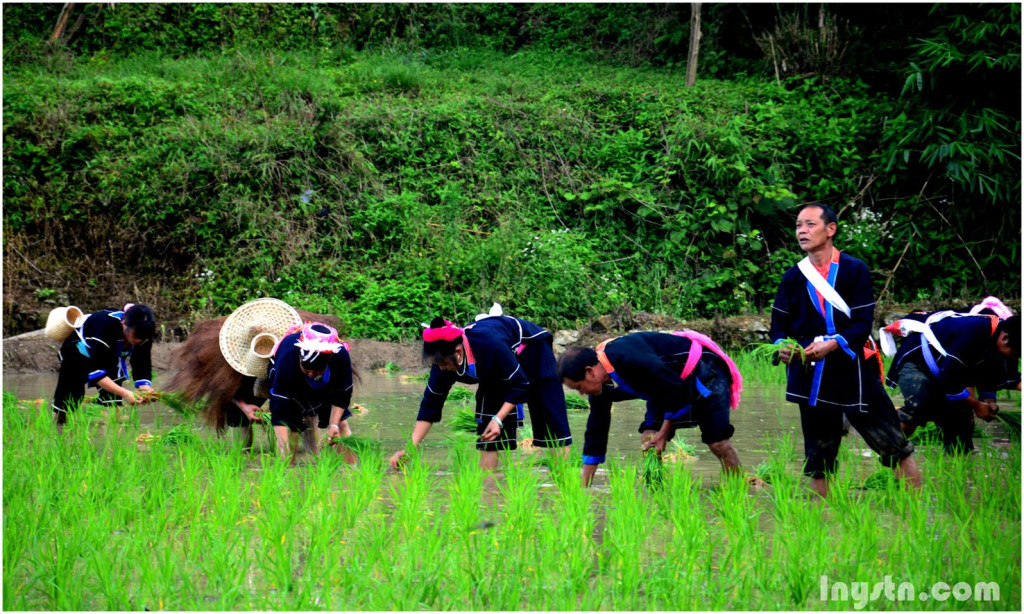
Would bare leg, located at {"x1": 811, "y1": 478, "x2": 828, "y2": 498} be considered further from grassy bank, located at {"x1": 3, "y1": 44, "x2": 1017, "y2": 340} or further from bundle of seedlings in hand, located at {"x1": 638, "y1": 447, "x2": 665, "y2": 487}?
grassy bank, located at {"x1": 3, "y1": 44, "x2": 1017, "y2": 340}

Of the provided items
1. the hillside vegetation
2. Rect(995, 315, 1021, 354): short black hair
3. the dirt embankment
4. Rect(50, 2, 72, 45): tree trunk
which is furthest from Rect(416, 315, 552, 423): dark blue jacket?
Rect(50, 2, 72, 45): tree trunk

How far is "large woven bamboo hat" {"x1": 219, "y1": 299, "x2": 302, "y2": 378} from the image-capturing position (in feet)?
18.9

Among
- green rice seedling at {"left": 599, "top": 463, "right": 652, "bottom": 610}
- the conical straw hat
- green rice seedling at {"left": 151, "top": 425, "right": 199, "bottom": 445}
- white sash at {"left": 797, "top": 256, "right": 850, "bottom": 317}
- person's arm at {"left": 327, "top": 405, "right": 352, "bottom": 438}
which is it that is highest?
white sash at {"left": 797, "top": 256, "right": 850, "bottom": 317}

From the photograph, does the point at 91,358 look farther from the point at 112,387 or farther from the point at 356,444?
the point at 356,444

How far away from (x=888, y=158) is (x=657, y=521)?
407 inches

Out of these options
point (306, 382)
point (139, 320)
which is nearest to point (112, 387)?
point (139, 320)

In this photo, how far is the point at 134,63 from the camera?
49.7 feet

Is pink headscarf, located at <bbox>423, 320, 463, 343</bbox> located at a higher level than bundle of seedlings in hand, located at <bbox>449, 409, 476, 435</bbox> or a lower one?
higher

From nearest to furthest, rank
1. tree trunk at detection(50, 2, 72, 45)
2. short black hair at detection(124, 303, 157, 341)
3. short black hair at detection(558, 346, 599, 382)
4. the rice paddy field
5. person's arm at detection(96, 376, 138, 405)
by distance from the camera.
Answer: the rice paddy field < short black hair at detection(558, 346, 599, 382) < short black hair at detection(124, 303, 157, 341) < person's arm at detection(96, 376, 138, 405) < tree trunk at detection(50, 2, 72, 45)

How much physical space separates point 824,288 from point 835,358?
1.03 ft

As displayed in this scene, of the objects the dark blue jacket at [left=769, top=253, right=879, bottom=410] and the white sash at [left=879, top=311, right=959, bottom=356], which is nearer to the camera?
the dark blue jacket at [left=769, top=253, right=879, bottom=410]

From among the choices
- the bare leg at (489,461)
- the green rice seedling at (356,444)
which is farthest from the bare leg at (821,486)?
the green rice seedling at (356,444)

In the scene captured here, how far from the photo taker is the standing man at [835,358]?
14.3 feet

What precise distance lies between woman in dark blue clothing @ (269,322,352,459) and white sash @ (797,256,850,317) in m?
2.46
